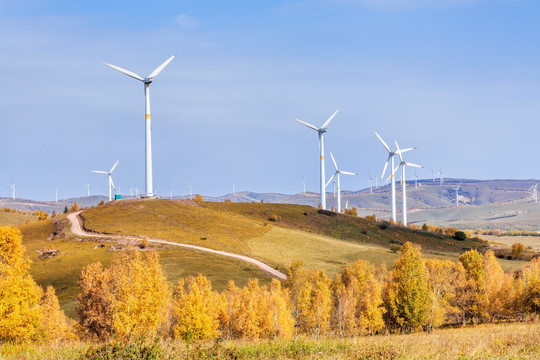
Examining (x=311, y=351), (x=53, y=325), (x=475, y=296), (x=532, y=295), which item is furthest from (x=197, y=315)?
(x=475, y=296)

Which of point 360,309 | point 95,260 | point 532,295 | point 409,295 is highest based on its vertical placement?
point 95,260

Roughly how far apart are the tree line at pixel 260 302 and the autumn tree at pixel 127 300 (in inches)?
4.0

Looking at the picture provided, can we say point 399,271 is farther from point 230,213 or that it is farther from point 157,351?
point 230,213

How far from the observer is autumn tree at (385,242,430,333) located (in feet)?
267

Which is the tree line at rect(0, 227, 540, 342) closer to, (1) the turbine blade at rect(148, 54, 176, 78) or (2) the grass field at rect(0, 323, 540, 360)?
(2) the grass field at rect(0, 323, 540, 360)

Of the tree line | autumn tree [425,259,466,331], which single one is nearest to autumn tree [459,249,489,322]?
the tree line

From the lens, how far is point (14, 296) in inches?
2063

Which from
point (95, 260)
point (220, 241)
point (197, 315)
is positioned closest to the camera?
point (197, 315)

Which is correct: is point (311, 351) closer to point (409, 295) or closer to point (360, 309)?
point (409, 295)

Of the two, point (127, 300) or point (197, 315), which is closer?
point (127, 300)

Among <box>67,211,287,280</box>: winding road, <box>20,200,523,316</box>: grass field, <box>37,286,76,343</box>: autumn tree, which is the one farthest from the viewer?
<box>67,211,287,280</box>: winding road

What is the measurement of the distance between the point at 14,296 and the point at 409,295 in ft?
164

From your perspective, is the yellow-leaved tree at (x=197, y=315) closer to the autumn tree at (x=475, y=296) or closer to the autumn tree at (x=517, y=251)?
the autumn tree at (x=475, y=296)

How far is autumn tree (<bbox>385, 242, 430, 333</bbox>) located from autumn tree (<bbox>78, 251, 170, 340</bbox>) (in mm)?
36004
